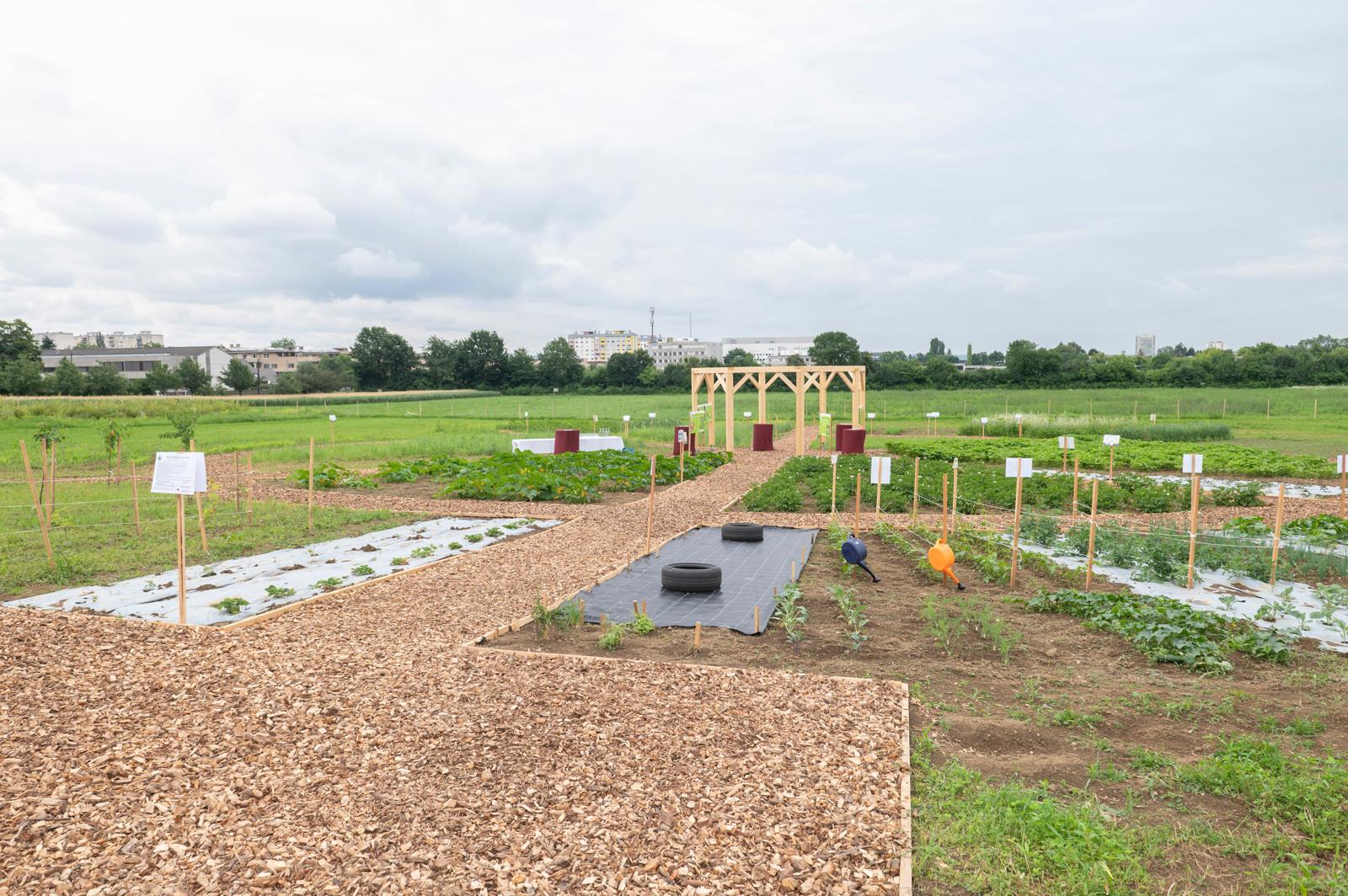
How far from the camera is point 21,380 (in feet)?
182

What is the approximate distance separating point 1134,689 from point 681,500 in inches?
412

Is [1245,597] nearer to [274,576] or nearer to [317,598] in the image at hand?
[317,598]

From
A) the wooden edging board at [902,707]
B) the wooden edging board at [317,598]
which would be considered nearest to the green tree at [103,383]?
the wooden edging board at [317,598]

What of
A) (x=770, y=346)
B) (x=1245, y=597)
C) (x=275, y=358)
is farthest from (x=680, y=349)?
(x=1245, y=597)

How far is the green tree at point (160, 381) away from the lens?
211ft

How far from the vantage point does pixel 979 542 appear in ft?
38.2

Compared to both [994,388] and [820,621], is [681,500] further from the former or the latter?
[994,388]

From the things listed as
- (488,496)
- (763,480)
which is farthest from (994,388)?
(488,496)

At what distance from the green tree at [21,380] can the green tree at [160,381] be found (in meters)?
7.53

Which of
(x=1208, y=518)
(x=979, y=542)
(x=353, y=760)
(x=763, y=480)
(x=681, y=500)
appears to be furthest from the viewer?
(x=763, y=480)

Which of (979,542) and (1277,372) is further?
(1277,372)

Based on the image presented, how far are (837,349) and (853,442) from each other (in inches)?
2290

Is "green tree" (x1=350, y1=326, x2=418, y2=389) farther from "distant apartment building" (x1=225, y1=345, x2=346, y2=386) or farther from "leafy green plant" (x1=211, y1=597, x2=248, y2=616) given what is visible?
"leafy green plant" (x1=211, y1=597, x2=248, y2=616)

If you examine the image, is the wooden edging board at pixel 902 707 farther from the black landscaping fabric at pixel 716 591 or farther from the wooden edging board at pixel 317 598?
the wooden edging board at pixel 317 598
